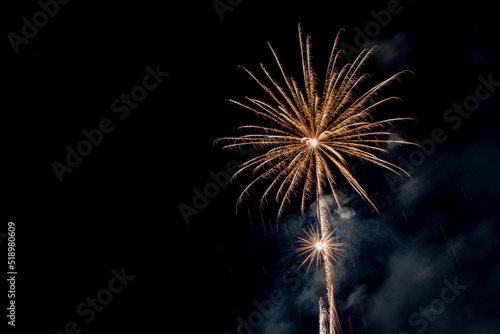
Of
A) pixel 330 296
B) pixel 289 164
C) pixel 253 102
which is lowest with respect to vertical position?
pixel 330 296

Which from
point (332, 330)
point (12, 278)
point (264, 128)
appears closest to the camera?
point (12, 278)

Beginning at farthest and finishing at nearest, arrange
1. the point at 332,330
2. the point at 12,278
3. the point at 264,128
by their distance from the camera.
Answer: the point at 332,330, the point at 264,128, the point at 12,278

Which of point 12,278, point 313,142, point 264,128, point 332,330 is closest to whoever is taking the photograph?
point 12,278

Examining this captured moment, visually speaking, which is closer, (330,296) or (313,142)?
(313,142)

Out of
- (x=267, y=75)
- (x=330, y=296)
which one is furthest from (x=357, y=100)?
(x=330, y=296)

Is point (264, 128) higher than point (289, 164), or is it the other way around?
point (264, 128)

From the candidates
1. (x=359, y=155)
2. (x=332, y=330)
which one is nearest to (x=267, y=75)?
(x=359, y=155)

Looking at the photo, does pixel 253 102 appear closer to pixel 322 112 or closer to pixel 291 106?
pixel 291 106

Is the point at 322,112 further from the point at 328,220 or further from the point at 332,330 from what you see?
the point at 332,330

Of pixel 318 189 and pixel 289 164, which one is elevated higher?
pixel 289 164
